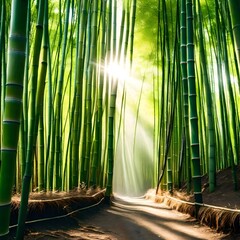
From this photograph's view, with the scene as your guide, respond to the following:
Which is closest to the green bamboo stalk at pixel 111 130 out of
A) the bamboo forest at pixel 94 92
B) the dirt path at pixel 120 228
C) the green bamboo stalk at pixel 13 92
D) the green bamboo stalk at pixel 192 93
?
the bamboo forest at pixel 94 92

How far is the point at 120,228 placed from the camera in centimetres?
170

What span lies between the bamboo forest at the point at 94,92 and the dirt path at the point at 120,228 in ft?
0.63

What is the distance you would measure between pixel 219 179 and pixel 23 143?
5.22 feet

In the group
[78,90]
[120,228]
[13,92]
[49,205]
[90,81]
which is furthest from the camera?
[90,81]

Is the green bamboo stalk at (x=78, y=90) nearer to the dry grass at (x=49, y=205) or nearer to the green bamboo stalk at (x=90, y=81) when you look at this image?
the green bamboo stalk at (x=90, y=81)

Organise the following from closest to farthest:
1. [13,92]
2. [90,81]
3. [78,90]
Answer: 1. [13,92]
2. [78,90]
3. [90,81]

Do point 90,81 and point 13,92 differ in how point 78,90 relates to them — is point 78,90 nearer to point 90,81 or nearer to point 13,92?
point 90,81

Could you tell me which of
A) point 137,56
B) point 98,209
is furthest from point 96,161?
point 137,56

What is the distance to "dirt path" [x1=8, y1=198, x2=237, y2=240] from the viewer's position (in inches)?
56.5

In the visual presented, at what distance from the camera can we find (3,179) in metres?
0.70

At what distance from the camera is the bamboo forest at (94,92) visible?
74cm

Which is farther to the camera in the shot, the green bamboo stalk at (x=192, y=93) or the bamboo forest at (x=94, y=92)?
the green bamboo stalk at (x=192, y=93)

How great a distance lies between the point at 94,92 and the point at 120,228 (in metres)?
1.15

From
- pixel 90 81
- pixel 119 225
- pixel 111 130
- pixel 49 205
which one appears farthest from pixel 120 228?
pixel 90 81
